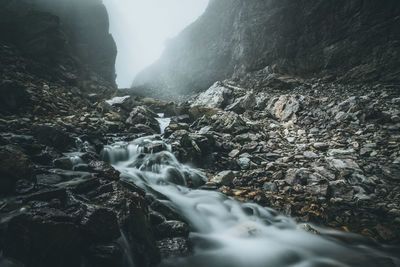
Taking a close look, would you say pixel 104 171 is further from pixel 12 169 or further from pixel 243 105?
pixel 243 105

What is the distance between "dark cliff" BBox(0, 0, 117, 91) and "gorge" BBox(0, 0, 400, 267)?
18 cm

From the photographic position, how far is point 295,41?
20.7 m

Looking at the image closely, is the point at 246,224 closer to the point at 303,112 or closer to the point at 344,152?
the point at 344,152

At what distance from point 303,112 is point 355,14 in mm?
12632

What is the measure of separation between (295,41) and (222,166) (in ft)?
63.7

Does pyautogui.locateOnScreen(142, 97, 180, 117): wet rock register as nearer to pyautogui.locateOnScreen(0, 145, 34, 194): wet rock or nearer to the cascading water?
the cascading water

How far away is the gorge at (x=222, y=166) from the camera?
2.94 m

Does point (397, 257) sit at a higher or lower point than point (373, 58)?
lower

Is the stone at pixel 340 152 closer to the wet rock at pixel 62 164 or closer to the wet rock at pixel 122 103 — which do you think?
the wet rock at pixel 62 164

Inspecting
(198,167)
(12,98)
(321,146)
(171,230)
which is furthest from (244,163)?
(12,98)

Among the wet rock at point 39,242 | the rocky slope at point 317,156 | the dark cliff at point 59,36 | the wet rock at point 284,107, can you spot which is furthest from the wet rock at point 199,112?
the dark cliff at point 59,36

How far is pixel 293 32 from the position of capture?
21.1 meters

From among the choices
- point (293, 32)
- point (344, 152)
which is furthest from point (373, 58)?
point (344, 152)

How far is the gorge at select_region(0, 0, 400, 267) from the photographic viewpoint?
2.94m
